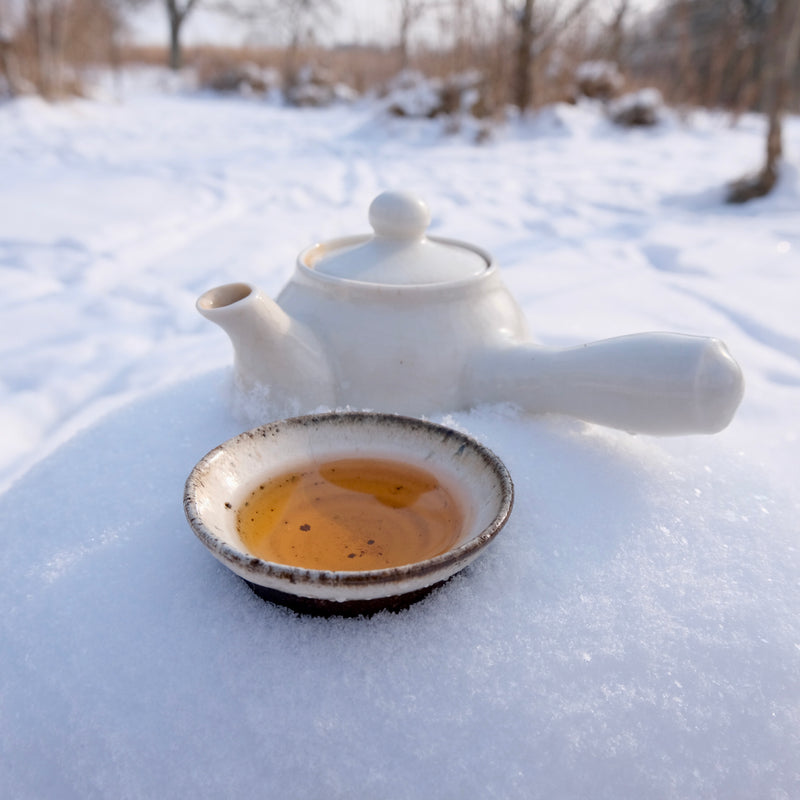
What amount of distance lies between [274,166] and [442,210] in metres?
1.58

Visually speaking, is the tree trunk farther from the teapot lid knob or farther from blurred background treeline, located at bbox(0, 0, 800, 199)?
the teapot lid knob

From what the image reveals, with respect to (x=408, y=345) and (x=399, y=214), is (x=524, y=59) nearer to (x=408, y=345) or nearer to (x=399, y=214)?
(x=399, y=214)

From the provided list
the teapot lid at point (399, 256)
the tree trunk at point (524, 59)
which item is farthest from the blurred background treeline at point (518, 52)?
the teapot lid at point (399, 256)

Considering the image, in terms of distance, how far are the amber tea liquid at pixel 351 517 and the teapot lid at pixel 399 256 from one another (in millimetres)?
313

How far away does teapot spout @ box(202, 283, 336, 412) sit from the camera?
944mm

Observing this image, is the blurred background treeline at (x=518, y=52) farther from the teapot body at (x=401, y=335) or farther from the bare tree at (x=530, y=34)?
the teapot body at (x=401, y=335)

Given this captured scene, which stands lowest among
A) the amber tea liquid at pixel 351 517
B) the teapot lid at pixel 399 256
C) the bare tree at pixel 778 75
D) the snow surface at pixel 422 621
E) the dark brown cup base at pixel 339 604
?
the snow surface at pixel 422 621

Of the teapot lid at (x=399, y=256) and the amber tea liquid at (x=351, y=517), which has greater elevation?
the teapot lid at (x=399, y=256)

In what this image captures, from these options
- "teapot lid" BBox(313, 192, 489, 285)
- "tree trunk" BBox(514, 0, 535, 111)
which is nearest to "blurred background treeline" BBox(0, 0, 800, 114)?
"tree trunk" BBox(514, 0, 535, 111)

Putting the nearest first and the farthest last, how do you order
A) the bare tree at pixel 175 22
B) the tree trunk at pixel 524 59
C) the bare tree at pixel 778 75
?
the bare tree at pixel 778 75, the tree trunk at pixel 524 59, the bare tree at pixel 175 22

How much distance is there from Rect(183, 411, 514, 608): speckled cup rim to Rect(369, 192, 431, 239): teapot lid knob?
0.33 metres

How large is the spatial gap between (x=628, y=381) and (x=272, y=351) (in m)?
0.51

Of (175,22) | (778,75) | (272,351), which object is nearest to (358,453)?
(272,351)

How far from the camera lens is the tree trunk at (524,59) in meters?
4.89
